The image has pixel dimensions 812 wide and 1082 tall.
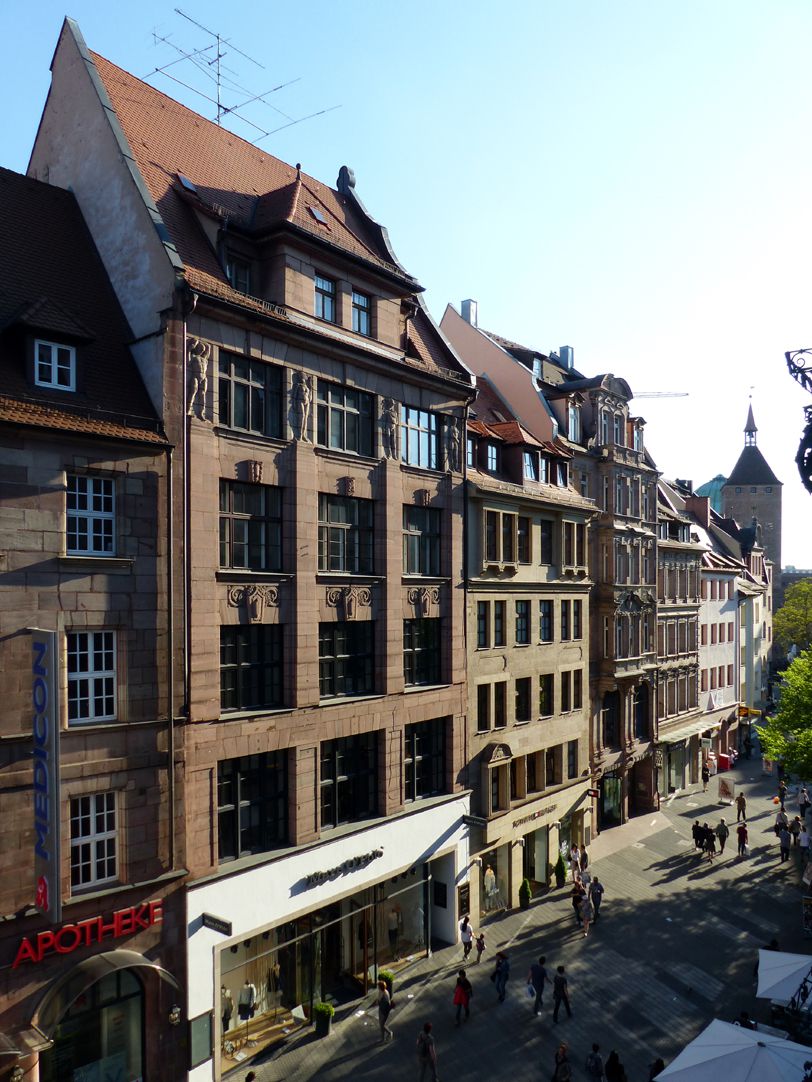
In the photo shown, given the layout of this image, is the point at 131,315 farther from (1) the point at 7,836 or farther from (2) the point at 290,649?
(1) the point at 7,836

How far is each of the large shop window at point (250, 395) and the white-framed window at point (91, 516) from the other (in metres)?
3.85

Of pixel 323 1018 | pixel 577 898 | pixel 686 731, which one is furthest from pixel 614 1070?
pixel 686 731

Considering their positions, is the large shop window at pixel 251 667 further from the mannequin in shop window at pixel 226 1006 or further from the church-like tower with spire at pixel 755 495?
the church-like tower with spire at pixel 755 495

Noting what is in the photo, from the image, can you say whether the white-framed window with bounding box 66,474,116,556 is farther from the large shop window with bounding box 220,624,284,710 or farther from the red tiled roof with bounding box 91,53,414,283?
the red tiled roof with bounding box 91,53,414,283

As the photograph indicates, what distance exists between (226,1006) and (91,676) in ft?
31.2

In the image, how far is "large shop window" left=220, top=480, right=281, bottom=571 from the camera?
21062 mm

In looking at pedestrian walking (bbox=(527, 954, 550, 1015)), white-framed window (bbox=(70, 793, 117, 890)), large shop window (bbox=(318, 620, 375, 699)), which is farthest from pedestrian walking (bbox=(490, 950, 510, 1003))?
white-framed window (bbox=(70, 793, 117, 890))

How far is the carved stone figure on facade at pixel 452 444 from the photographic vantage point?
28672mm

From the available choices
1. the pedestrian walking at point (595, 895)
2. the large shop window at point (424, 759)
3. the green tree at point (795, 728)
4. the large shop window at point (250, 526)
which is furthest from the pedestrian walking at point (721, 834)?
the large shop window at point (250, 526)

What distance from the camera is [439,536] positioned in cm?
2841

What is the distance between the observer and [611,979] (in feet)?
83.1

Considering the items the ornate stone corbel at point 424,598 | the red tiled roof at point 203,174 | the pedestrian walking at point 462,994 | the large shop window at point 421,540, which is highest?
the red tiled roof at point 203,174

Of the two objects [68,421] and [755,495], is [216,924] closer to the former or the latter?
[68,421]

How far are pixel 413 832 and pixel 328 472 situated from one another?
38.7ft
